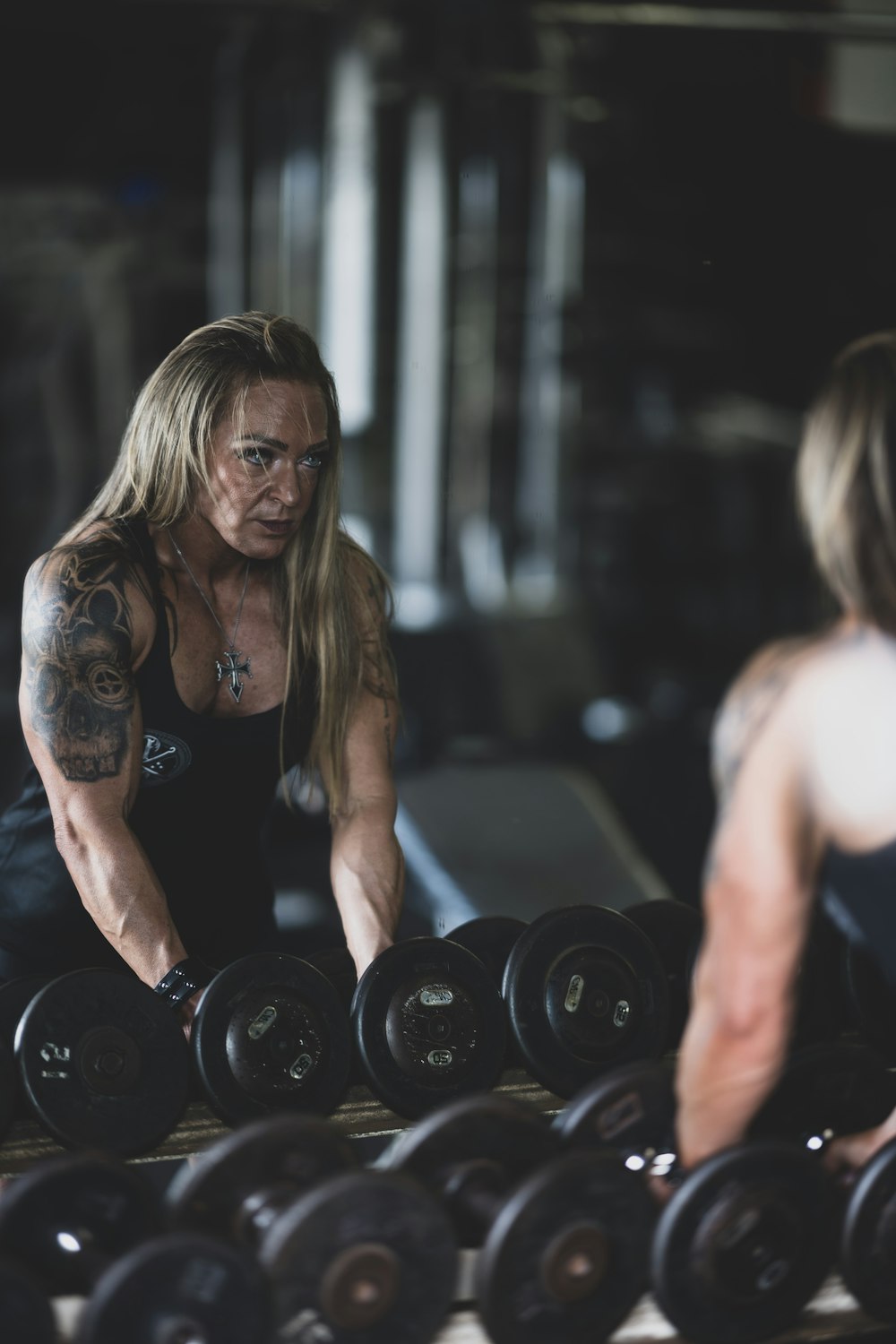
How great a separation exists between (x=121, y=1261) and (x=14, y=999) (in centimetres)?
45

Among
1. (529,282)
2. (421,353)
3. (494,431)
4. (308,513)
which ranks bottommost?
(308,513)

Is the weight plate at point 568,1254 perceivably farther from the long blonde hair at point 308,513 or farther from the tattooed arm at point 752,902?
the long blonde hair at point 308,513

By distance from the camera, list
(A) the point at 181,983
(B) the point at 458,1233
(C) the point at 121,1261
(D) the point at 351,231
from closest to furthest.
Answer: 1. (C) the point at 121,1261
2. (B) the point at 458,1233
3. (A) the point at 181,983
4. (D) the point at 351,231

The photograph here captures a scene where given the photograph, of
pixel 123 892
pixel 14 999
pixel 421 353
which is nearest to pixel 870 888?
pixel 123 892

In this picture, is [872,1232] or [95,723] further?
[95,723]

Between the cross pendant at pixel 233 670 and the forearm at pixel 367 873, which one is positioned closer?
the cross pendant at pixel 233 670

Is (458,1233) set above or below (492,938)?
below

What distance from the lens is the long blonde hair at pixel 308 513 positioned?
4.46ft

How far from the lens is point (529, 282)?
4.96 m

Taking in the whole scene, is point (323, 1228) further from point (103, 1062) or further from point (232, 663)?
point (232, 663)

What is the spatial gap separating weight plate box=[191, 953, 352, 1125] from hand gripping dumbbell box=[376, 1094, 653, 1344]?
0.24 metres

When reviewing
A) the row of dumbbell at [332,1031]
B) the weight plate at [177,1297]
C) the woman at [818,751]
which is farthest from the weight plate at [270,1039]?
the woman at [818,751]

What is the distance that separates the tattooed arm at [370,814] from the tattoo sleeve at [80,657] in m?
0.30

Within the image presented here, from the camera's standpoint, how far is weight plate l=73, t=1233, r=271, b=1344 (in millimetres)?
971
